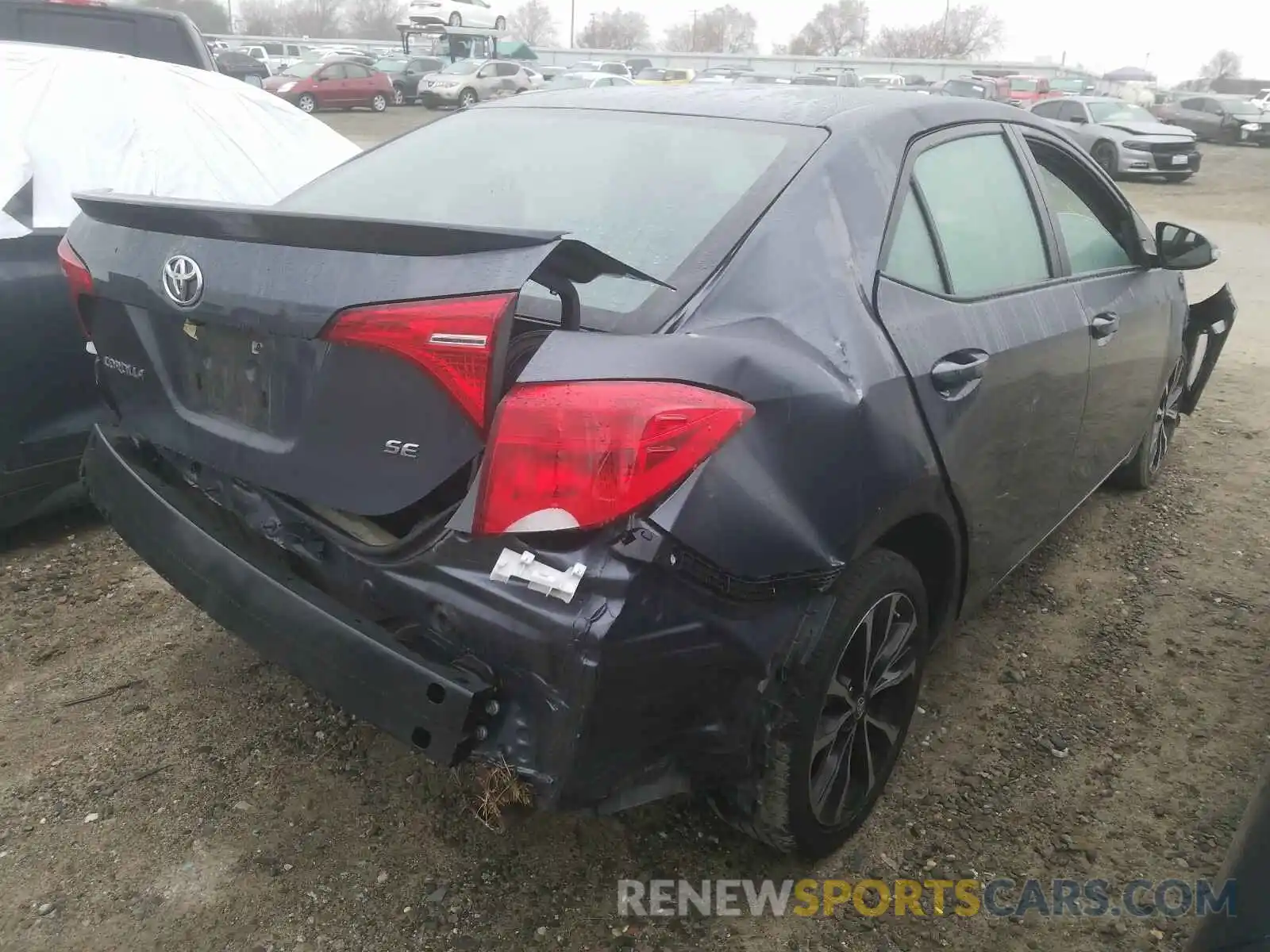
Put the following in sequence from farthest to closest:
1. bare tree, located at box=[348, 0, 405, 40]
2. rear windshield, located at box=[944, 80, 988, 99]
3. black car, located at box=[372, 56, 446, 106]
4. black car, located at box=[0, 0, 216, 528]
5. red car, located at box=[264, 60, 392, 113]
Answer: bare tree, located at box=[348, 0, 405, 40]
black car, located at box=[372, 56, 446, 106]
rear windshield, located at box=[944, 80, 988, 99]
red car, located at box=[264, 60, 392, 113]
black car, located at box=[0, 0, 216, 528]

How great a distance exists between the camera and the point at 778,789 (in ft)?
6.70

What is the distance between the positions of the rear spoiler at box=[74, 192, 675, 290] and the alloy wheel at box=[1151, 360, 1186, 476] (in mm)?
3398

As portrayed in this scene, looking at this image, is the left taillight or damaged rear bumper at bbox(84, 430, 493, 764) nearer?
damaged rear bumper at bbox(84, 430, 493, 764)

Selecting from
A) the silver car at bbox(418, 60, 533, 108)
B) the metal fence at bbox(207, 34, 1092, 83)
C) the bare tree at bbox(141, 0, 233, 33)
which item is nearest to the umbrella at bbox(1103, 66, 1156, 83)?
the metal fence at bbox(207, 34, 1092, 83)

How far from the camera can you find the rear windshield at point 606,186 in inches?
78.1

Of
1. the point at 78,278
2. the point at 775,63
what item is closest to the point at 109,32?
the point at 78,278

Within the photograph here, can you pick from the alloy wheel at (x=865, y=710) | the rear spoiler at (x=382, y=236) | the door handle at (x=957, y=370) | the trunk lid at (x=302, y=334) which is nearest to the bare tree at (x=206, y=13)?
the trunk lid at (x=302, y=334)

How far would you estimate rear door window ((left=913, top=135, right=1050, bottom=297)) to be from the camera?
2.49 metres

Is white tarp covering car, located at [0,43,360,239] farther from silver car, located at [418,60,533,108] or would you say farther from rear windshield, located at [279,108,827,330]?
silver car, located at [418,60,533,108]

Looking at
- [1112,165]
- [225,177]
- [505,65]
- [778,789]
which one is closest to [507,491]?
[778,789]

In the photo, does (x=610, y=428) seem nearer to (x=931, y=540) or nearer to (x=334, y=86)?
(x=931, y=540)

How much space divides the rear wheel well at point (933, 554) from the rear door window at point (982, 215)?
59 centimetres

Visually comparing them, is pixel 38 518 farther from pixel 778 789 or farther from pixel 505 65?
pixel 505 65

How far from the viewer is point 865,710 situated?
2.33m
